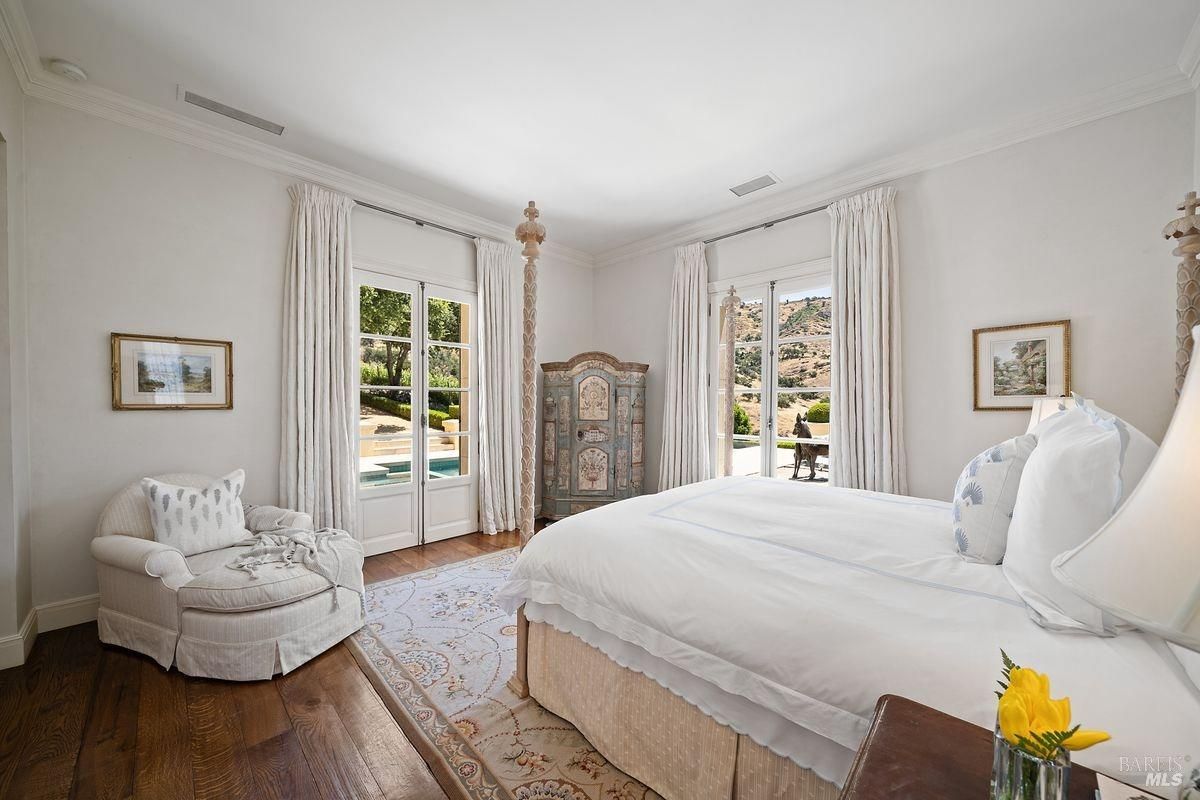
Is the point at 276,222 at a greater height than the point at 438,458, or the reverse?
the point at 276,222

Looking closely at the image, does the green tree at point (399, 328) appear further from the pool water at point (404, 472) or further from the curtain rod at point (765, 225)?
the curtain rod at point (765, 225)

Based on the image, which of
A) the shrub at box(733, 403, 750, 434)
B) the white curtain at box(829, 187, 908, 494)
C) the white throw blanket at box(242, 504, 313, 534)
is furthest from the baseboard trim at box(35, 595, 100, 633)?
the white curtain at box(829, 187, 908, 494)

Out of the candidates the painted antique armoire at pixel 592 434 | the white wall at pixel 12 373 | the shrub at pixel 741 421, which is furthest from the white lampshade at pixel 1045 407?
the white wall at pixel 12 373

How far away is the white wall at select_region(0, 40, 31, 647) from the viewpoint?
2.18 metres

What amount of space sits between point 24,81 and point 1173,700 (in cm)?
484

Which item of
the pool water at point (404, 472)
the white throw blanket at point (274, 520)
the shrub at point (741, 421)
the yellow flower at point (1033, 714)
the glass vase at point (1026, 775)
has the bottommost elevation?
the white throw blanket at point (274, 520)

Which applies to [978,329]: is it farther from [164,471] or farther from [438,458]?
[164,471]

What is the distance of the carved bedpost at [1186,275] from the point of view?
6.66 ft

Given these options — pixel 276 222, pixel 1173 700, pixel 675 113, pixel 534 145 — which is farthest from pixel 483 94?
pixel 1173 700

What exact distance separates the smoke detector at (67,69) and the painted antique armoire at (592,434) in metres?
3.40

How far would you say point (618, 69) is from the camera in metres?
2.41

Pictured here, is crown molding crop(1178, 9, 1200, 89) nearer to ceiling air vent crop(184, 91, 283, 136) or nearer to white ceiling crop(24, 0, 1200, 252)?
white ceiling crop(24, 0, 1200, 252)

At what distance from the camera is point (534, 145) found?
315 cm

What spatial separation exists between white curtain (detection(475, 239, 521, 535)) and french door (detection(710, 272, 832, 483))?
2.00 m
